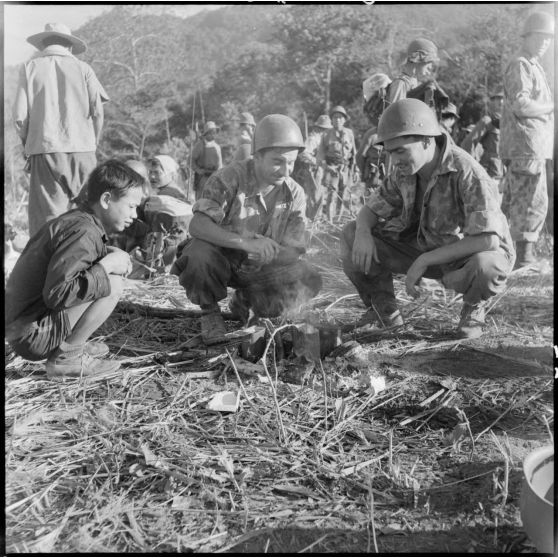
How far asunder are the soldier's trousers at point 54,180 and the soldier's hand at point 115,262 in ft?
7.53

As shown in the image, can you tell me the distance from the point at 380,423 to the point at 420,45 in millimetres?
4406

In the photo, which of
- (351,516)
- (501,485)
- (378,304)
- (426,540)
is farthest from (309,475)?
(378,304)

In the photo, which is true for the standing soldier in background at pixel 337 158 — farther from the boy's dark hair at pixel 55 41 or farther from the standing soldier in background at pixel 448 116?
the boy's dark hair at pixel 55 41

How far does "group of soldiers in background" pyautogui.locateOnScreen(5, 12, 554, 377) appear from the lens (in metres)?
2.82

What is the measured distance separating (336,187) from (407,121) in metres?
7.14

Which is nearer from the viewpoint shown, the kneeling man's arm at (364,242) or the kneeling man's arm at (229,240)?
the kneeling man's arm at (229,240)

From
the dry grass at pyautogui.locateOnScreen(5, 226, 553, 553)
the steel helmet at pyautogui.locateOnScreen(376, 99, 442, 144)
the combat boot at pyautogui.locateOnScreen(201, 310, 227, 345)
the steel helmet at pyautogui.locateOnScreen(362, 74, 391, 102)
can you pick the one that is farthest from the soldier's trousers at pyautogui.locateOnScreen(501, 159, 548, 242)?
the combat boot at pyautogui.locateOnScreen(201, 310, 227, 345)

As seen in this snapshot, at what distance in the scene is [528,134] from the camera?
5.29 metres

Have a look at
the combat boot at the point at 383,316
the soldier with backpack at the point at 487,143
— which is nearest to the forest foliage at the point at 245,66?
the soldier with backpack at the point at 487,143

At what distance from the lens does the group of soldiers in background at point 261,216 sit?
282 cm

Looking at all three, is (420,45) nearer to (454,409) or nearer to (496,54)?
(454,409)

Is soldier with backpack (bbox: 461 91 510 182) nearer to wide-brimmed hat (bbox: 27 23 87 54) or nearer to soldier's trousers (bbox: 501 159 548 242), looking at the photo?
soldier's trousers (bbox: 501 159 548 242)

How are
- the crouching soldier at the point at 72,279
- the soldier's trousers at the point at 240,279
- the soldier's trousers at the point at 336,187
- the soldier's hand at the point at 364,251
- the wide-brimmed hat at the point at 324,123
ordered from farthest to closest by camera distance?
1. the wide-brimmed hat at the point at 324,123
2. the soldier's trousers at the point at 336,187
3. the soldier's hand at the point at 364,251
4. the soldier's trousers at the point at 240,279
5. the crouching soldier at the point at 72,279

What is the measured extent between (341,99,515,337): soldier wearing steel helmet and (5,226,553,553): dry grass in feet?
1.16
